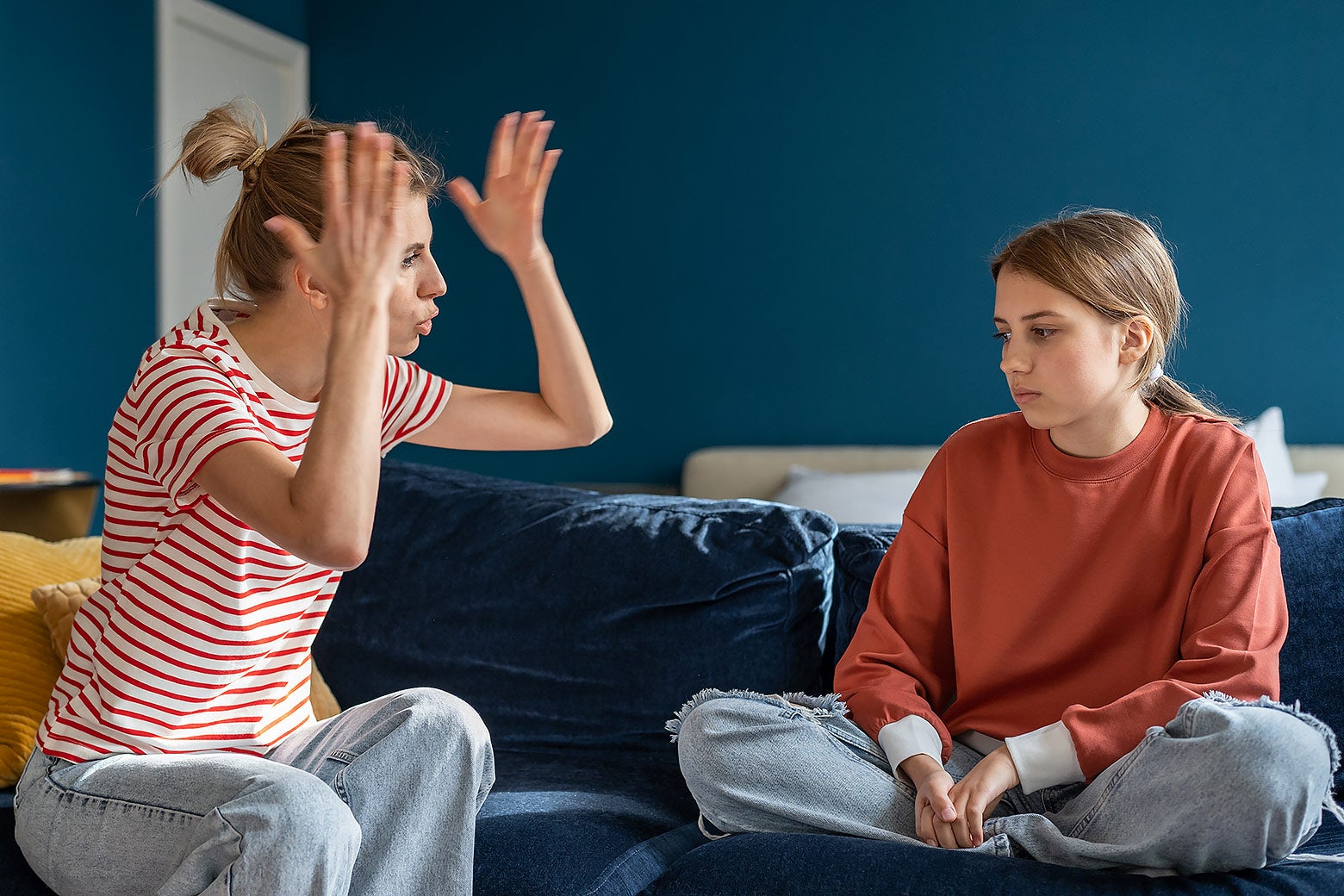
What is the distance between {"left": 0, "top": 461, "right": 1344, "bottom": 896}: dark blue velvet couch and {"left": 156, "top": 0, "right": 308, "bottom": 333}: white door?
2.09 meters

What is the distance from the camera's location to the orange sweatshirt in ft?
4.89

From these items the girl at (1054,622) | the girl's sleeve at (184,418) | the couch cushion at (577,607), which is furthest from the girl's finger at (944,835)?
the girl's sleeve at (184,418)

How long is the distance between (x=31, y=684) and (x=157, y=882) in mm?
651

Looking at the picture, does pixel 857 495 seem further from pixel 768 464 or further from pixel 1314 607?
pixel 1314 607

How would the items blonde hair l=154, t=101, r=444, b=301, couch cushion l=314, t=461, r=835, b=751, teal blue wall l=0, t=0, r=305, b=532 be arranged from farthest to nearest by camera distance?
teal blue wall l=0, t=0, r=305, b=532 < couch cushion l=314, t=461, r=835, b=751 < blonde hair l=154, t=101, r=444, b=301

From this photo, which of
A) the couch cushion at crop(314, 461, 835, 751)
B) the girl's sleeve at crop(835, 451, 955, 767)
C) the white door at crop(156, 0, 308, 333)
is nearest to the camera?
the girl's sleeve at crop(835, 451, 955, 767)

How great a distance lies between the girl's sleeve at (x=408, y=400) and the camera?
1584mm

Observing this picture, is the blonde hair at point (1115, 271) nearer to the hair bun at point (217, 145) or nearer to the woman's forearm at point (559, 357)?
the woman's forearm at point (559, 357)

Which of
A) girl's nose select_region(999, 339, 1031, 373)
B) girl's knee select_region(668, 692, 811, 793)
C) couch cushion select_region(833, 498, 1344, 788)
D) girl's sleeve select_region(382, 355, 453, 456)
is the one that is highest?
girl's nose select_region(999, 339, 1031, 373)

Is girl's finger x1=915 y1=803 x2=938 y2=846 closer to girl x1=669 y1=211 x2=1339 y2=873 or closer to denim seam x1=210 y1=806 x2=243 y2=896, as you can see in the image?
girl x1=669 y1=211 x2=1339 y2=873

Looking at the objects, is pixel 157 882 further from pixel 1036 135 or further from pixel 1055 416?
pixel 1036 135

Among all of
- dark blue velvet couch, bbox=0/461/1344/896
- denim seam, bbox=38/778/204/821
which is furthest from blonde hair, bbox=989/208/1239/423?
denim seam, bbox=38/778/204/821

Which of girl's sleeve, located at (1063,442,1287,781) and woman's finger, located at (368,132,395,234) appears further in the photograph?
girl's sleeve, located at (1063,442,1287,781)

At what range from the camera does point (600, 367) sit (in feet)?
13.6
